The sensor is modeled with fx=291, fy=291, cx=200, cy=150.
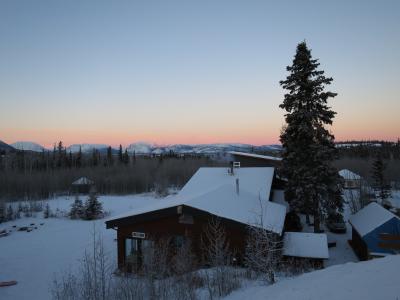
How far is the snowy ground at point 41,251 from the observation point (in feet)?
56.0

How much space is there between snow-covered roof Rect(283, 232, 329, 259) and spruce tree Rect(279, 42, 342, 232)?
4429 millimetres

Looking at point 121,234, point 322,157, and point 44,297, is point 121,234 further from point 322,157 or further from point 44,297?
point 322,157

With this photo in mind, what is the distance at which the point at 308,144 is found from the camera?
21531 mm

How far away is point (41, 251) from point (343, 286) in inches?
954

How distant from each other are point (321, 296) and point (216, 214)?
8.41 m

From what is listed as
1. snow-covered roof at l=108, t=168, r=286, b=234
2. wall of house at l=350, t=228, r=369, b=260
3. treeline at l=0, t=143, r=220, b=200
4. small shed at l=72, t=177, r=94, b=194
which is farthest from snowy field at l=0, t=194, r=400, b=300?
treeline at l=0, t=143, r=220, b=200

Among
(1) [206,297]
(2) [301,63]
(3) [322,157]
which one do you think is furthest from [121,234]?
(2) [301,63]

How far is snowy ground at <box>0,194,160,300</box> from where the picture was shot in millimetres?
17078

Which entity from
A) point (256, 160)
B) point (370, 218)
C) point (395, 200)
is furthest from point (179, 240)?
point (395, 200)

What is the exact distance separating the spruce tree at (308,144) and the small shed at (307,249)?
4.54 metres

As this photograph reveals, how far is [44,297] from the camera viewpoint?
15.3 meters

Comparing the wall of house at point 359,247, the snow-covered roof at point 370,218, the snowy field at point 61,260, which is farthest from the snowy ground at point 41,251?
the snow-covered roof at point 370,218

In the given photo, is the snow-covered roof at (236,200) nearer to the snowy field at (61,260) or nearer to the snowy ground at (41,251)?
the snowy field at (61,260)

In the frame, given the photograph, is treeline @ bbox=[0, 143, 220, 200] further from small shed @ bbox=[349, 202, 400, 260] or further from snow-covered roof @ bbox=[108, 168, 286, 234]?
small shed @ bbox=[349, 202, 400, 260]
